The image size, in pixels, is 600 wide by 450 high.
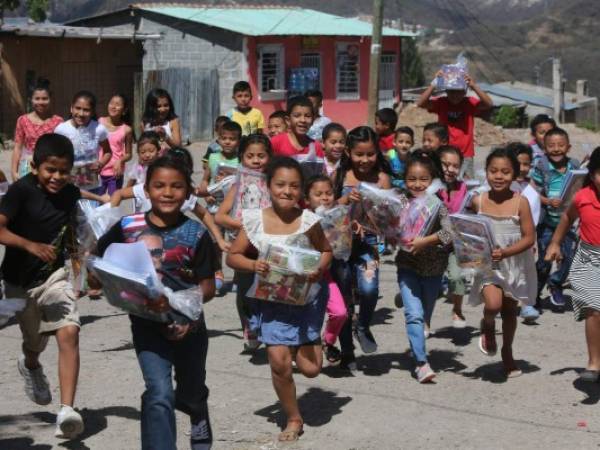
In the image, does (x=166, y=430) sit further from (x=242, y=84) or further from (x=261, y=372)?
(x=242, y=84)

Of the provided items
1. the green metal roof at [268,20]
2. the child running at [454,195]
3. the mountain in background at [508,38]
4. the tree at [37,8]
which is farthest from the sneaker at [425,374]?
the mountain in background at [508,38]

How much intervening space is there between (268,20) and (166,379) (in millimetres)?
33983

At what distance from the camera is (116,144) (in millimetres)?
10711

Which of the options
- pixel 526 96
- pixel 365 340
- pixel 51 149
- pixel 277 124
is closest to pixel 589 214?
pixel 365 340

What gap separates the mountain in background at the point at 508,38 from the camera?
8550 cm

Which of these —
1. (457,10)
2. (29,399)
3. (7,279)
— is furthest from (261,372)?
(457,10)

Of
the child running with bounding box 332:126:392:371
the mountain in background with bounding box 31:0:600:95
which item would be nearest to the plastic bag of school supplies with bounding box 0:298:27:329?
the child running with bounding box 332:126:392:371

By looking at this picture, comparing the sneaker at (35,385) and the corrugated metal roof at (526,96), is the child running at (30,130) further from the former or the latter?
the corrugated metal roof at (526,96)

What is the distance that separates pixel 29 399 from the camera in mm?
6824

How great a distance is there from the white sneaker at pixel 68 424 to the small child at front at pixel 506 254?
2808 mm

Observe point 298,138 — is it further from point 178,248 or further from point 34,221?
point 178,248

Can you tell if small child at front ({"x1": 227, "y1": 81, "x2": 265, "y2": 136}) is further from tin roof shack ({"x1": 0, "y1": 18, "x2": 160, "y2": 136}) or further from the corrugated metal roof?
the corrugated metal roof

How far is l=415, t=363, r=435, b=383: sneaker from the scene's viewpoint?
736 centimetres

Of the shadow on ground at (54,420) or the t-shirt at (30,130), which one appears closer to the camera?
the shadow on ground at (54,420)
